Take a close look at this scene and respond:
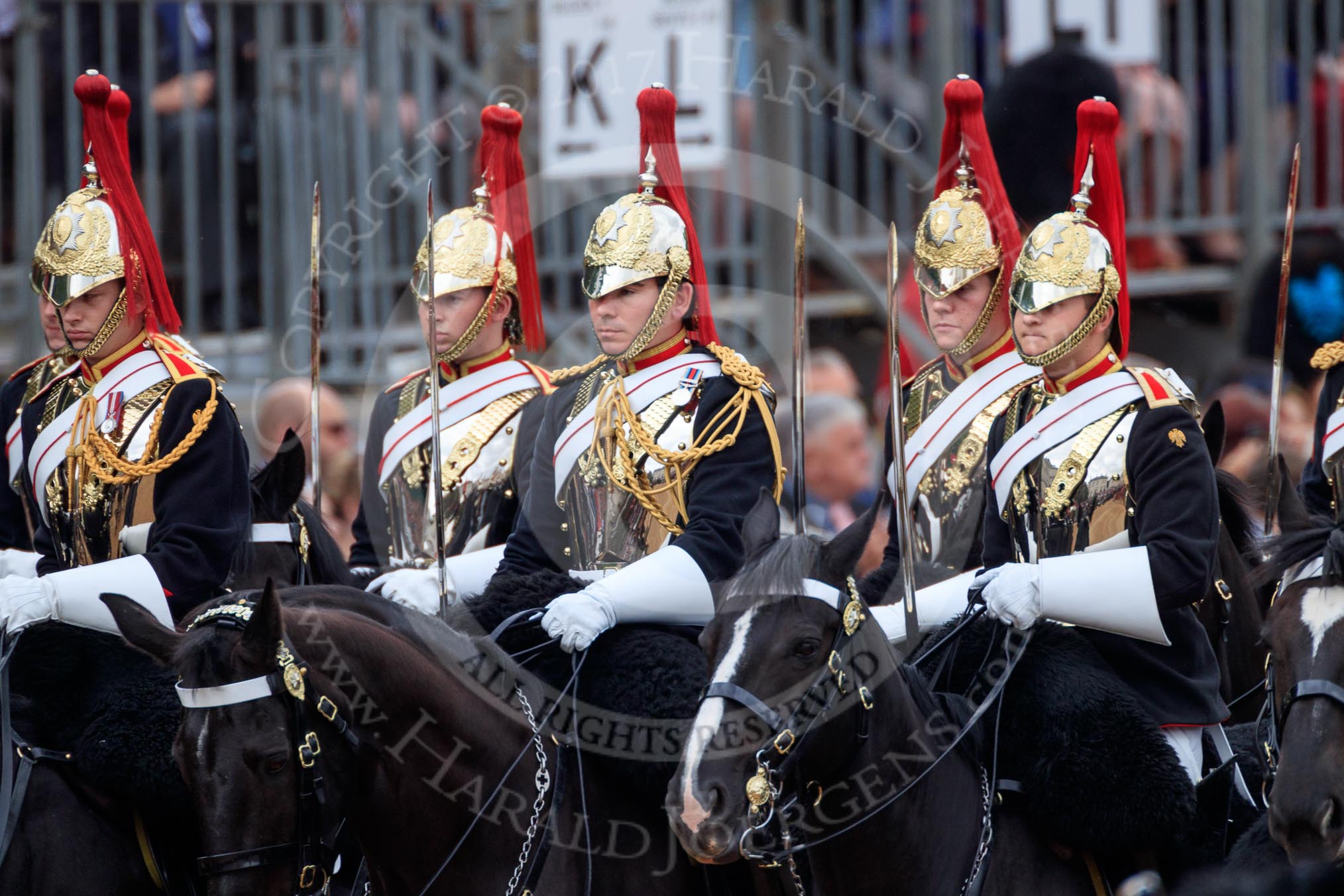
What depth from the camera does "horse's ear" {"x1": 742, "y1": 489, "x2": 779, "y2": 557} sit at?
463 centimetres

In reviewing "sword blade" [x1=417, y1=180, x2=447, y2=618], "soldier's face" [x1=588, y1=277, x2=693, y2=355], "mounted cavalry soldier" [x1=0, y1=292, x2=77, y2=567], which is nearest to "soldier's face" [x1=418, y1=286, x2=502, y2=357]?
"sword blade" [x1=417, y1=180, x2=447, y2=618]

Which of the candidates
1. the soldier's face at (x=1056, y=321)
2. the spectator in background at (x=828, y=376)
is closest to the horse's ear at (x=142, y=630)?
the soldier's face at (x=1056, y=321)

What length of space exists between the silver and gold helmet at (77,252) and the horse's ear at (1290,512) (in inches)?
124

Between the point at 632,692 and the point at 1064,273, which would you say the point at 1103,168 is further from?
the point at 632,692

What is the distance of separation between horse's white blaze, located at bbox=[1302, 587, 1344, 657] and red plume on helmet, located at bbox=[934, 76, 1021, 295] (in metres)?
1.84

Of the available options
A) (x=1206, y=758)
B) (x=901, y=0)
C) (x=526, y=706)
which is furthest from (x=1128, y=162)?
(x=526, y=706)

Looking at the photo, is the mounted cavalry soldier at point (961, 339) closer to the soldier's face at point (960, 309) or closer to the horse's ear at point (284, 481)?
the soldier's face at point (960, 309)

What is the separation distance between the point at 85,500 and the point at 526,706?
151 cm

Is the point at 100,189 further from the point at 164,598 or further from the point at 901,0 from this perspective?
the point at 901,0

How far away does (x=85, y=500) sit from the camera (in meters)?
5.65

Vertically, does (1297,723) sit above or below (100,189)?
below

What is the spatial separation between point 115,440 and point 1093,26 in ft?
21.6

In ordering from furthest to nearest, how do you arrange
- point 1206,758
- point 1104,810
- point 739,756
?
1. point 1206,758
2. point 1104,810
3. point 739,756

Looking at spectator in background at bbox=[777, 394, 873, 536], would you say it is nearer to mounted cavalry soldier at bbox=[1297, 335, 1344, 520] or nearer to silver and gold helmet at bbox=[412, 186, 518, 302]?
silver and gold helmet at bbox=[412, 186, 518, 302]
